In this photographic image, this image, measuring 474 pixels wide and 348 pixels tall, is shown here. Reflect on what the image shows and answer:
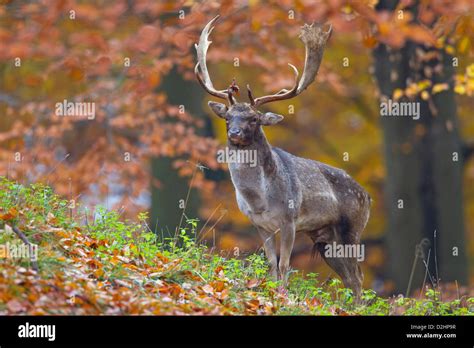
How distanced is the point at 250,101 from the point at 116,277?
2.78m

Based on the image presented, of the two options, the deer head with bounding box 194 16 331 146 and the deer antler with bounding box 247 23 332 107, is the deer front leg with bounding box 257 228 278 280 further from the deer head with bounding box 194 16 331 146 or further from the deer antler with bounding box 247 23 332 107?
the deer antler with bounding box 247 23 332 107

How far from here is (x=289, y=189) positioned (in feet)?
33.7

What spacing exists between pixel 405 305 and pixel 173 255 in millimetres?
2136

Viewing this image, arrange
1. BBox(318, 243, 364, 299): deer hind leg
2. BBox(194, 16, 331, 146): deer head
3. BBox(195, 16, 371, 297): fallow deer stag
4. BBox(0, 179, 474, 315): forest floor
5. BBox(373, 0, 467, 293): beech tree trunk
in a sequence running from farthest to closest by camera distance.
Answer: BBox(373, 0, 467, 293): beech tree trunk < BBox(318, 243, 364, 299): deer hind leg < BBox(195, 16, 371, 297): fallow deer stag < BBox(194, 16, 331, 146): deer head < BBox(0, 179, 474, 315): forest floor

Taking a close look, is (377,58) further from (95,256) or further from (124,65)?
(95,256)

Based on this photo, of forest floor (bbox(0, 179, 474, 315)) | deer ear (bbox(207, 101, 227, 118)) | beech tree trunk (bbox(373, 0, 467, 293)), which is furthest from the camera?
beech tree trunk (bbox(373, 0, 467, 293))

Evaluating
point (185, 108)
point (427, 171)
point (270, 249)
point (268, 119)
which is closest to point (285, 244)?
point (270, 249)

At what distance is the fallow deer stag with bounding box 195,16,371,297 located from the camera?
9.98 meters

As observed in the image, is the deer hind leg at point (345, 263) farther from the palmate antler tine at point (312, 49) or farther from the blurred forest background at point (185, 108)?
the blurred forest background at point (185, 108)

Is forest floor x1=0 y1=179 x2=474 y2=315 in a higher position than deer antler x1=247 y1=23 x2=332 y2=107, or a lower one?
lower

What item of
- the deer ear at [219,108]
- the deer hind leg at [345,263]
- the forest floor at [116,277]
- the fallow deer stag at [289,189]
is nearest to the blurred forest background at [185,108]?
the fallow deer stag at [289,189]

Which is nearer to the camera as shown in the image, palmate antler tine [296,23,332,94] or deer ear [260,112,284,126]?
deer ear [260,112,284,126]

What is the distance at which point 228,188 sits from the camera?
20.8 metres

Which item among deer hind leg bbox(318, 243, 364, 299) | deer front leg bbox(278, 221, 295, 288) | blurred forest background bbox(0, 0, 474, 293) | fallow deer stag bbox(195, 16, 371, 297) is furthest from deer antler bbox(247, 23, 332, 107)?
deer hind leg bbox(318, 243, 364, 299)
